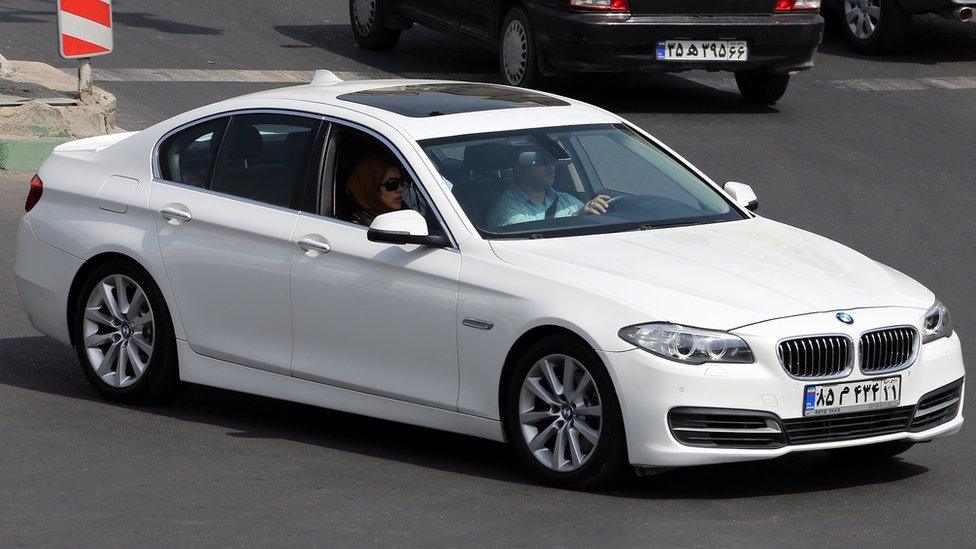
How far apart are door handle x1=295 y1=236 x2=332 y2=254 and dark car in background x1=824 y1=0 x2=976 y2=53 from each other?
10.9 metres

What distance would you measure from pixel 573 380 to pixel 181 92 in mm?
9096

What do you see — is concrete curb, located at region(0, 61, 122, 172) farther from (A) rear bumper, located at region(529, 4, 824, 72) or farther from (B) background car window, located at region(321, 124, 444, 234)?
(B) background car window, located at region(321, 124, 444, 234)

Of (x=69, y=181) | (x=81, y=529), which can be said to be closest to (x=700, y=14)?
(x=69, y=181)

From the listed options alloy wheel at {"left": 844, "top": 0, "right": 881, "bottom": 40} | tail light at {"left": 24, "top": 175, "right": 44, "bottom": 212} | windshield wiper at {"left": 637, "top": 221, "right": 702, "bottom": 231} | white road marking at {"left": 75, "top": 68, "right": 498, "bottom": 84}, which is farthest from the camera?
alloy wheel at {"left": 844, "top": 0, "right": 881, "bottom": 40}

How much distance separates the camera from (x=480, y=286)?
693cm

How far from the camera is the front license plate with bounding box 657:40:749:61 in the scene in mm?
14891

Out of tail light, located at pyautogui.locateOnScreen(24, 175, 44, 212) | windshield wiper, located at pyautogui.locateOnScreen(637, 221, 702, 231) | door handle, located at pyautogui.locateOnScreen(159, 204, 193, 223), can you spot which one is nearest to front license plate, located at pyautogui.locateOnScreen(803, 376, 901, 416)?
windshield wiper, located at pyautogui.locateOnScreen(637, 221, 702, 231)

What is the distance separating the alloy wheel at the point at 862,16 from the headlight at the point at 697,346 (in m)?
12.0

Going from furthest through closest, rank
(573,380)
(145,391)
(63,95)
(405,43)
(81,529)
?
(405,43) < (63,95) < (145,391) < (573,380) < (81,529)

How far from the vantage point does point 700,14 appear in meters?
A: 15.0

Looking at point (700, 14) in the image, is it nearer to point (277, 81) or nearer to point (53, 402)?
point (277, 81)

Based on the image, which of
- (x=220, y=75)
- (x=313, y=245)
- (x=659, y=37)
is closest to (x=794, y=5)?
(x=659, y=37)

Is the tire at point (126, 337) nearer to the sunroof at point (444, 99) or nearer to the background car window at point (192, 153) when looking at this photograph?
the background car window at point (192, 153)

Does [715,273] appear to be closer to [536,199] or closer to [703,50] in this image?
[536,199]
